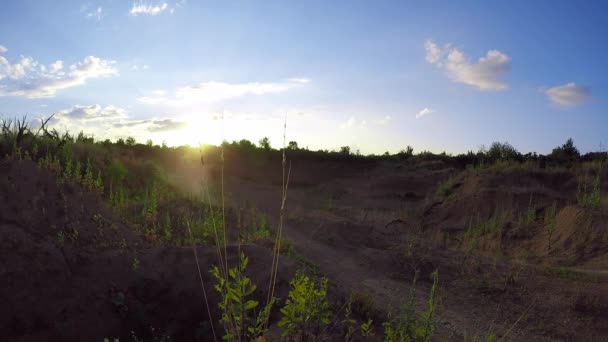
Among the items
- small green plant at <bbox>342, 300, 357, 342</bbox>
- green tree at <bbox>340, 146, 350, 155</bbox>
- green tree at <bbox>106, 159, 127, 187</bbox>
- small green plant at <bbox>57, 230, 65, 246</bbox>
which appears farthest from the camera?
green tree at <bbox>340, 146, 350, 155</bbox>

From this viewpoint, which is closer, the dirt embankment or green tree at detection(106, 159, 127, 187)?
the dirt embankment

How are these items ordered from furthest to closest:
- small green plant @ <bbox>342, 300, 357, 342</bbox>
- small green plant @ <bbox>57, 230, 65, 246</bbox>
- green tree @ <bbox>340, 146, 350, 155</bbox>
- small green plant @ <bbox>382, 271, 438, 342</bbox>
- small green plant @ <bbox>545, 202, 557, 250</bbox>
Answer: green tree @ <bbox>340, 146, 350, 155</bbox> < small green plant @ <bbox>545, 202, 557, 250</bbox> < small green plant @ <bbox>57, 230, 65, 246</bbox> < small green plant @ <bbox>342, 300, 357, 342</bbox> < small green plant @ <bbox>382, 271, 438, 342</bbox>

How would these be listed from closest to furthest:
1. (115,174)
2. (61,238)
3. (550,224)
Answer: (61,238)
(550,224)
(115,174)

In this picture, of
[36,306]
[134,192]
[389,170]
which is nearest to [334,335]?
[36,306]

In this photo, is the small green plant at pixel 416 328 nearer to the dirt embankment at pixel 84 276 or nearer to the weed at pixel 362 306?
the weed at pixel 362 306

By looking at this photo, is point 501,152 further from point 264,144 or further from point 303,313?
point 303,313

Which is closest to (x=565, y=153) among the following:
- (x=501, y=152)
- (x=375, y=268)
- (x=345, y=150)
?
(x=501, y=152)

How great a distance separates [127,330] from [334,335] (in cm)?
223

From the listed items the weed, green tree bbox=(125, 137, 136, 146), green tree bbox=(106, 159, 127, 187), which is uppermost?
green tree bbox=(125, 137, 136, 146)

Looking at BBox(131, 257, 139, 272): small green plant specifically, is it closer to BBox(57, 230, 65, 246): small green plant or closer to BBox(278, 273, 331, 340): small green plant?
BBox(57, 230, 65, 246): small green plant

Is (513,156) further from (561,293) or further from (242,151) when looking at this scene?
(561,293)

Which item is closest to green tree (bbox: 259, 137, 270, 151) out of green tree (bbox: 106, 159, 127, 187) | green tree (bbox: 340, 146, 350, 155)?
green tree (bbox: 340, 146, 350, 155)

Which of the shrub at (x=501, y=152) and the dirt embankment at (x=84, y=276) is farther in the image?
the shrub at (x=501, y=152)

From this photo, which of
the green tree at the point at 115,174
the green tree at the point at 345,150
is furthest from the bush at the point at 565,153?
the green tree at the point at 115,174
